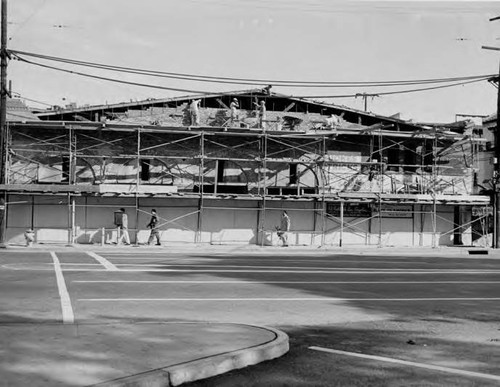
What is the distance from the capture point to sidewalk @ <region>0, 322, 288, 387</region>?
5785mm

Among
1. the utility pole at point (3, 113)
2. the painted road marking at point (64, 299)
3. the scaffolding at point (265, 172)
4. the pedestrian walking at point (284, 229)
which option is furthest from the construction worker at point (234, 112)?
the painted road marking at point (64, 299)

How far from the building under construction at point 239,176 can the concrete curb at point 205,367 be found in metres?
20.9

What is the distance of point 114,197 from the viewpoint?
2833 cm

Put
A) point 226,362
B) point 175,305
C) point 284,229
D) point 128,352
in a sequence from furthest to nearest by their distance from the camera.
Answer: point 284,229 → point 175,305 → point 128,352 → point 226,362

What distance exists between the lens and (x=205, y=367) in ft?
20.7

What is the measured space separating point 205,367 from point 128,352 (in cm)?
98

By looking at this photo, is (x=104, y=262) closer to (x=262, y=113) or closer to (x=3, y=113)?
(x=3, y=113)

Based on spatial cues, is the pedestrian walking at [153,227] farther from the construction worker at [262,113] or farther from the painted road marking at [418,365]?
the painted road marking at [418,365]

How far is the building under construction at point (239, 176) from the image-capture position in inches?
1105

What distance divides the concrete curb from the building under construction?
20.9 m

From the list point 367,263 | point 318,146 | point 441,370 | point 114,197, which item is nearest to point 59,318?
point 441,370

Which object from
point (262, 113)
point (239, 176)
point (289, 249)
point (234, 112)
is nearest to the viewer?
point (289, 249)

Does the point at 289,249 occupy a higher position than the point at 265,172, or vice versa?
the point at 265,172

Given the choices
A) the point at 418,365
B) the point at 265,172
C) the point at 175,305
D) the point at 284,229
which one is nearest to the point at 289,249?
the point at 284,229
